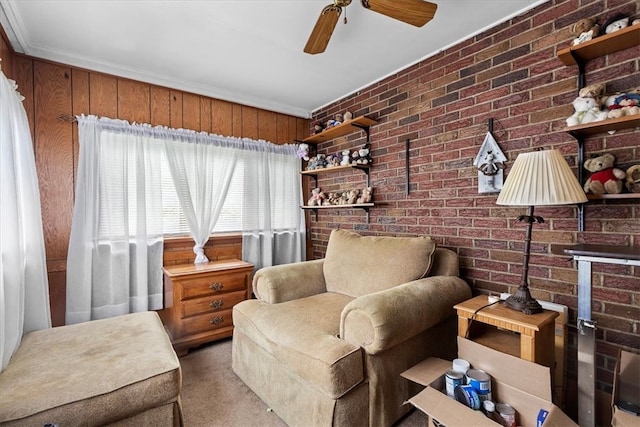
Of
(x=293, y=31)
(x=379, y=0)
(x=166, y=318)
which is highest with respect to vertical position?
(x=293, y=31)

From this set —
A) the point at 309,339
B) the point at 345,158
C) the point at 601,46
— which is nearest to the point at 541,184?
the point at 601,46

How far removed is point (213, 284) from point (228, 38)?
185cm

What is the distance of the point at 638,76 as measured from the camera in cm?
137

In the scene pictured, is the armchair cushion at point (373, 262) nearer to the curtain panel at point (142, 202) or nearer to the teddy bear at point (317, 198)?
the teddy bear at point (317, 198)

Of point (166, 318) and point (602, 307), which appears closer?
point (602, 307)

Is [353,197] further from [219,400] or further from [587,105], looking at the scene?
[219,400]

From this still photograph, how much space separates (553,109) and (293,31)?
1.63 metres

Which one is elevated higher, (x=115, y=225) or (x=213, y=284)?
(x=115, y=225)

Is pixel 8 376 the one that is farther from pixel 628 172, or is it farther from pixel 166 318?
pixel 628 172

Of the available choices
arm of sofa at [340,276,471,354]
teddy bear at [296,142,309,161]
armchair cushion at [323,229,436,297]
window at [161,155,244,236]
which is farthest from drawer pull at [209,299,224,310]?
teddy bear at [296,142,309,161]

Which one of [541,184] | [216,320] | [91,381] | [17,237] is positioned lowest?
[216,320]

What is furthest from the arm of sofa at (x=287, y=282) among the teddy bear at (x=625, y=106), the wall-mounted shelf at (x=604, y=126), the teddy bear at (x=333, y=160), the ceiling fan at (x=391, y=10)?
the teddy bear at (x=625, y=106)

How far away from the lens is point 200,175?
2.70m

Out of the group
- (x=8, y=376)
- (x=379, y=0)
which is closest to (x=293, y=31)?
(x=379, y=0)
